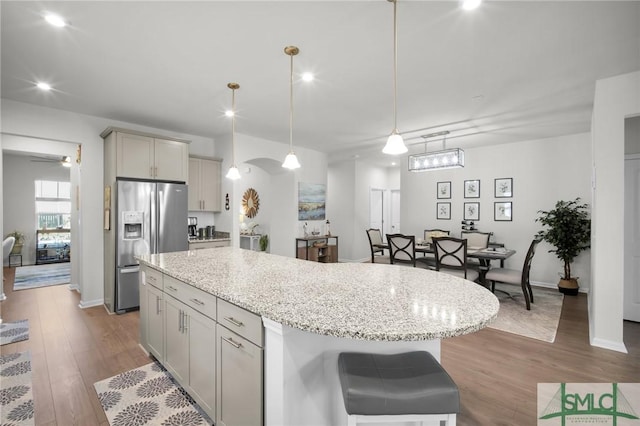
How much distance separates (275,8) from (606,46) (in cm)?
265

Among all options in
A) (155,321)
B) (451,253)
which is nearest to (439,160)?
(451,253)

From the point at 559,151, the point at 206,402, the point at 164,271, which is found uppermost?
the point at 559,151

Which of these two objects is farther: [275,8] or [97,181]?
[97,181]

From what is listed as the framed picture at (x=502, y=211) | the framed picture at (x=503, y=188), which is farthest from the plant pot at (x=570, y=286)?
the framed picture at (x=503, y=188)

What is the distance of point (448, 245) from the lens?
4215 mm

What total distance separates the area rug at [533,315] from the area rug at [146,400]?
266cm

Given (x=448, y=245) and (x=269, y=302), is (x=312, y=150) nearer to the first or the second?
(x=448, y=245)

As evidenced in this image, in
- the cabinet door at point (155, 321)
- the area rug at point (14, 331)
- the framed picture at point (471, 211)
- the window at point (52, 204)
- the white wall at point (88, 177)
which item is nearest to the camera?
the cabinet door at point (155, 321)

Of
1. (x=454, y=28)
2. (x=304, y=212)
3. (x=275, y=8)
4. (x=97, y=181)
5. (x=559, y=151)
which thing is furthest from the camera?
(x=304, y=212)

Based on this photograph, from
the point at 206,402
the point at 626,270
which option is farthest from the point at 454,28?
the point at 626,270

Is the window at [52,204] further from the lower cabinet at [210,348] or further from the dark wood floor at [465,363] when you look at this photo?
the lower cabinet at [210,348]

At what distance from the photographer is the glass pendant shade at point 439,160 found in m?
4.33

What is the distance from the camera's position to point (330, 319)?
1203 mm

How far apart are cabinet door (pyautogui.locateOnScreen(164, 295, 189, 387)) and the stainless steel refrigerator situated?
201cm
